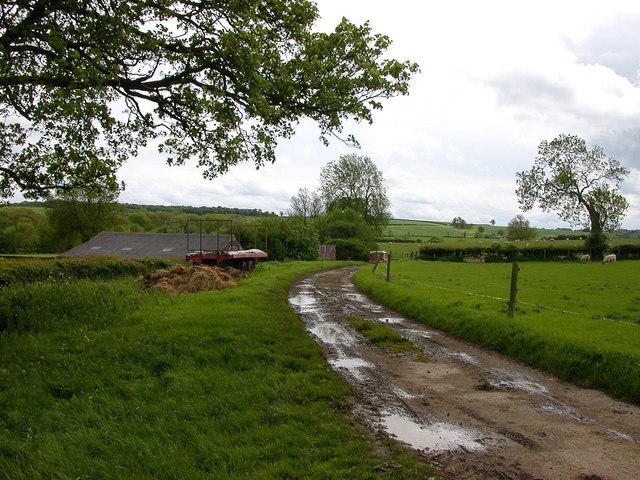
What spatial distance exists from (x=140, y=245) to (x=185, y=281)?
40219mm

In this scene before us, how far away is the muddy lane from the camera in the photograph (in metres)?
5.18

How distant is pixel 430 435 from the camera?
19.7ft

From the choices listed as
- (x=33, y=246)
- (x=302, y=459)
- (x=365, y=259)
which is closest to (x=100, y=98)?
(x=302, y=459)

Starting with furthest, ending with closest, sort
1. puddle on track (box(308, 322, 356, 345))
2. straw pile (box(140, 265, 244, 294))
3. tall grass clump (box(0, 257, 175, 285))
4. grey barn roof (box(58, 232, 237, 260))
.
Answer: grey barn roof (box(58, 232, 237, 260))
straw pile (box(140, 265, 244, 294))
tall grass clump (box(0, 257, 175, 285))
puddle on track (box(308, 322, 356, 345))

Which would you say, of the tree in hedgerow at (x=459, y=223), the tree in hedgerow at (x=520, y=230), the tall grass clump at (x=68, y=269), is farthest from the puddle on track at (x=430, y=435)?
the tree in hedgerow at (x=459, y=223)

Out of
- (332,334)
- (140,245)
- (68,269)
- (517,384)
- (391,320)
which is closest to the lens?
(517,384)

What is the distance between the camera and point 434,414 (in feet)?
22.3

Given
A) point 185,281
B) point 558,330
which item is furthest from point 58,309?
point 558,330

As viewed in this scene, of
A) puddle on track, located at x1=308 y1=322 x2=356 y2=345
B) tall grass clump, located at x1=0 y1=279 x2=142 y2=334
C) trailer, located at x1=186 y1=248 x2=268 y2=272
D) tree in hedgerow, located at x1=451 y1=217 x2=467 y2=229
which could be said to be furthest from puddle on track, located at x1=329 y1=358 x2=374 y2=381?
tree in hedgerow, located at x1=451 y1=217 x2=467 y2=229

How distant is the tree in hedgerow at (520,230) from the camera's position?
10288 centimetres

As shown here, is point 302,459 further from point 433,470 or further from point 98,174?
point 98,174

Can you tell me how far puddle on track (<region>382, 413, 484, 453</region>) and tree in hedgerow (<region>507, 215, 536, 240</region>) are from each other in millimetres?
104937

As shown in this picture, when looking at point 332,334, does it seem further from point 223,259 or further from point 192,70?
point 223,259

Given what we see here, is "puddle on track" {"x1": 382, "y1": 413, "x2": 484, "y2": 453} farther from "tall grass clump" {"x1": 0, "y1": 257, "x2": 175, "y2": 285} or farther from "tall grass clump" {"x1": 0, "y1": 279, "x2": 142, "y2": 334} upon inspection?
"tall grass clump" {"x1": 0, "y1": 257, "x2": 175, "y2": 285}
